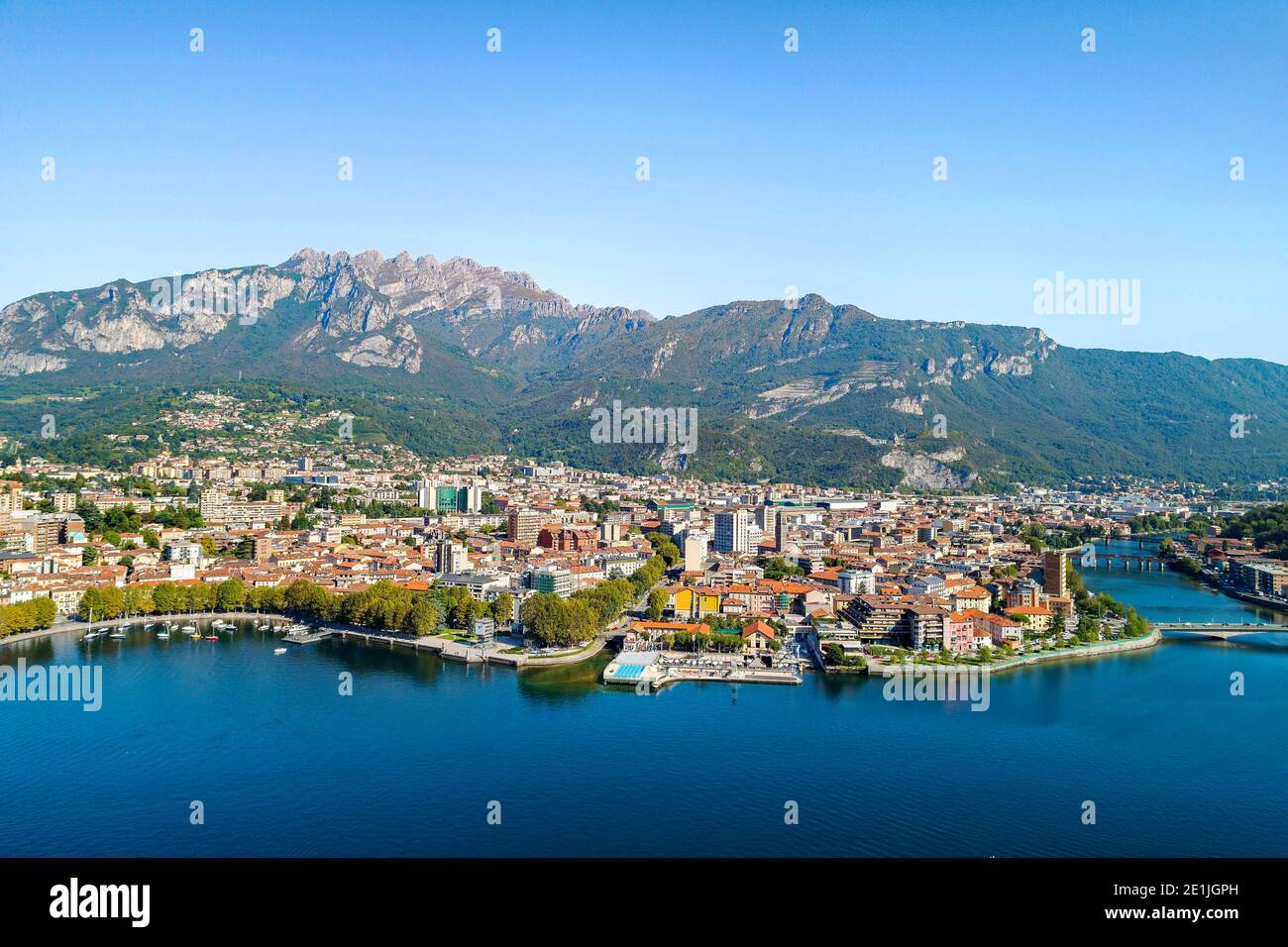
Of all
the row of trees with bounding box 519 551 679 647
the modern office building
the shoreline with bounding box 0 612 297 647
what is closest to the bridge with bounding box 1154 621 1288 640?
the modern office building

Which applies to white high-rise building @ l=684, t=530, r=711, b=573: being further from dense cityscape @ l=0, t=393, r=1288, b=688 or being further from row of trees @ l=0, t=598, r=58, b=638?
row of trees @ l=0, t=598, r=58, b=638

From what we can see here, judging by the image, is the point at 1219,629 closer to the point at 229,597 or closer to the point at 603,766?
the point at 603,766

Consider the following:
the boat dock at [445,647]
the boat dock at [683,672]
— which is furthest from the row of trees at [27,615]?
the boat dock at [683,672]

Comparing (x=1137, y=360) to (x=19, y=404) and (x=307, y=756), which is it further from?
(x=307, y=756)
